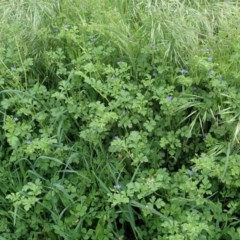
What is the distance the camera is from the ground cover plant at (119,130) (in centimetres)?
199

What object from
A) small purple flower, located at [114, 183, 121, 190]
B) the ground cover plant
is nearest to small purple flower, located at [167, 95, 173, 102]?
the ground cover plant

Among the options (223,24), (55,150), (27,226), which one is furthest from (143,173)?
(223,24)

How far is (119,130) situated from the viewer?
2254mm

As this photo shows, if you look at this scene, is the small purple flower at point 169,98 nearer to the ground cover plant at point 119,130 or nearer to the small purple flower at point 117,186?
the ground cover plant at point 119,130

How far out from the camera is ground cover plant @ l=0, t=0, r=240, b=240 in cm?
199

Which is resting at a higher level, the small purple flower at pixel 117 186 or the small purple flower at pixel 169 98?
the small purple flower at pixel 169 98

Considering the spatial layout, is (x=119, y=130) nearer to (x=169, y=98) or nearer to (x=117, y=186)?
(x=169, y=98)

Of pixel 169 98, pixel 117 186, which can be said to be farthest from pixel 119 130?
pixel 117 186

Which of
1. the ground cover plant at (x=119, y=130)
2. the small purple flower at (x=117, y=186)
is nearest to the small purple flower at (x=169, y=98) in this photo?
the ground cover plant at (x=119, y=130)

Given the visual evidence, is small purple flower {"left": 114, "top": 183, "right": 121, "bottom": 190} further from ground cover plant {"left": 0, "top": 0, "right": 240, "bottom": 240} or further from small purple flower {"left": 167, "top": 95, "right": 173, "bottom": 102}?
small purple flower {"left": 167, "top": 95, "right": 173, "bottom": 102}

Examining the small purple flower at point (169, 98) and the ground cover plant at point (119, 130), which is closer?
the ground cover plant at point (119, 130)

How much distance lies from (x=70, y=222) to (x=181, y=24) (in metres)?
1.14

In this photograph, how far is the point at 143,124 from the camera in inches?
85.8

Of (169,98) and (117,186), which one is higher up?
(169,98)
